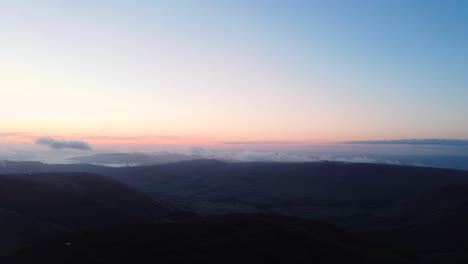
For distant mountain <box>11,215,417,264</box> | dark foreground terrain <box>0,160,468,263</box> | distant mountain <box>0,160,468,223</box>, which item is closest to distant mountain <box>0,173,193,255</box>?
dark foreground terrain <box>0,160,468,263</box>

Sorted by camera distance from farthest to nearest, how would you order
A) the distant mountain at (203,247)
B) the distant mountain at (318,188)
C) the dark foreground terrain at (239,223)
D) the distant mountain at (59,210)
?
the distant mountain at (318,188) → the distant mountain at (59,210) → the dark foreground terrain at (239,223) → the distant mountain at (203,247)

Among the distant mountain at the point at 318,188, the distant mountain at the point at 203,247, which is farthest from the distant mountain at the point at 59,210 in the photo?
the distant mountain at the point at 318,188

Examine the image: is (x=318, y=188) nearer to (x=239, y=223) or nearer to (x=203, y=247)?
(x=239, y=223)

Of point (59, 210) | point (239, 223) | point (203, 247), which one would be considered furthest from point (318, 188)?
point (203, 247)

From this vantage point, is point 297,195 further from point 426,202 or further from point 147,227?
point 147,227

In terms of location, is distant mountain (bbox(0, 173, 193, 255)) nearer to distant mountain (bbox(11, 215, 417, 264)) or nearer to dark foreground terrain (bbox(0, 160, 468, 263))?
dark foreground terrain (bbox(0, 160, 468, 263))

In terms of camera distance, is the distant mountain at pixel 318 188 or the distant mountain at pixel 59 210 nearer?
the distant mountain at pixel 59 210

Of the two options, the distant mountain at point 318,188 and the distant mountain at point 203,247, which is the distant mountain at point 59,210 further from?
the distant mountain at point 318,188

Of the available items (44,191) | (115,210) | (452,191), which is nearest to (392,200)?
(452,191)
